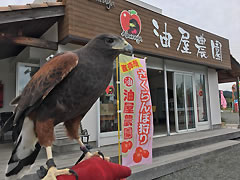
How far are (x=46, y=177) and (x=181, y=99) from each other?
6.19 meters

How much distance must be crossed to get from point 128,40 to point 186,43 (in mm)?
2514

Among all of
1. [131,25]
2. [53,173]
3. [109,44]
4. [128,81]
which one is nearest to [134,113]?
[128,81]

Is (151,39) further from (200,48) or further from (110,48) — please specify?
(110,48)

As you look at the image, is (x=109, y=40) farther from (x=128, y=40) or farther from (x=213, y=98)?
(x=213, y=98)

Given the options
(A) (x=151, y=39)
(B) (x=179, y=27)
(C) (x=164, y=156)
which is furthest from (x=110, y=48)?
(B) (x=179, y=27)

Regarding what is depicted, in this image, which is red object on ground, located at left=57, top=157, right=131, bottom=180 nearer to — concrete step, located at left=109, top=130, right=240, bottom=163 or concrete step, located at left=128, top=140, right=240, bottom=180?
concrete step, located at left=128, top=140, right=240, bottom=180

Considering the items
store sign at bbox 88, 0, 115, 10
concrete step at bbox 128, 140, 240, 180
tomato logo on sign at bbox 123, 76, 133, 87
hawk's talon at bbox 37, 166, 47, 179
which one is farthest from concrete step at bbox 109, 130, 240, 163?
store sign at bbox 88, 0, 115, 10

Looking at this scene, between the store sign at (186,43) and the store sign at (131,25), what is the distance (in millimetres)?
626

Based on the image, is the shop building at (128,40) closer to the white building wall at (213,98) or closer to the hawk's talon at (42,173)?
the white building wall at (213,98)

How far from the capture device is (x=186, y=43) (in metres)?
5.84

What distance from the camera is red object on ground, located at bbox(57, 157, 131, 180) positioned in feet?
2.73

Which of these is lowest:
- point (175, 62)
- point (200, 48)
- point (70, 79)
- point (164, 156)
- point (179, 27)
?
point (164, 156)

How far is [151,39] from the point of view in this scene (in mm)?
4895

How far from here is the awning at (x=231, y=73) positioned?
784 cm
